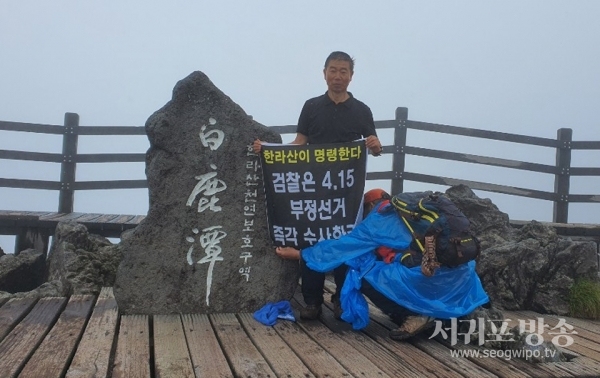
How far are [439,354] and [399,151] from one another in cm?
488

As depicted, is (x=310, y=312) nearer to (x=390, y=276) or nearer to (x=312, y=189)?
(x=390, y=276)

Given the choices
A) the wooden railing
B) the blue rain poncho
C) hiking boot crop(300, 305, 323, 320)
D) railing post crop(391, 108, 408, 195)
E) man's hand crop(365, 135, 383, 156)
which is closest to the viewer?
the blue rain poncho

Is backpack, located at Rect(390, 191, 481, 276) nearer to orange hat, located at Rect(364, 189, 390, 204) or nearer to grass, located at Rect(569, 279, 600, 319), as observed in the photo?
orange hat, located at Rect(364, 189, 390, 204)

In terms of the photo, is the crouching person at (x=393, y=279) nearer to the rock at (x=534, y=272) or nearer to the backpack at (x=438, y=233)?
the backpack at (x=438, y=233)

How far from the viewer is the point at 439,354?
309cm

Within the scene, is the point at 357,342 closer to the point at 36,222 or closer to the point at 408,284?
the point at 408,284

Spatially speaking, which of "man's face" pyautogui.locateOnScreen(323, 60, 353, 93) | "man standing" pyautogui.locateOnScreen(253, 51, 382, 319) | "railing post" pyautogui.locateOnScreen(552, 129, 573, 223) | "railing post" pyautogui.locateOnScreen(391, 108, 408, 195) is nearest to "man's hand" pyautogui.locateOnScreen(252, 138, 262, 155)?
"man standing" pyautogui.locateOnScreen(253, 51, 382, 319)

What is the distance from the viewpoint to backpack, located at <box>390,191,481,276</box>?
3.09 metres

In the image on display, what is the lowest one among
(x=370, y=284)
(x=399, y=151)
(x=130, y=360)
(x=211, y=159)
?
(x=130, y=360)

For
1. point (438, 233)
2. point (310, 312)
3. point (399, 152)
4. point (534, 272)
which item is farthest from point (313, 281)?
point (399, 152)

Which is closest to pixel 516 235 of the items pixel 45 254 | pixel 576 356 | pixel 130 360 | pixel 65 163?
pixel 576 356

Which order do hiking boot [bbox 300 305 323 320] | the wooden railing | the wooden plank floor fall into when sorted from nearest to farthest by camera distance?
1. the wooden plank floor
2. hiking boot [bbox 300 305 323 320]
3. the wooden railing

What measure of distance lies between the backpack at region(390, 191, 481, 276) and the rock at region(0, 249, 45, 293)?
3.97 m

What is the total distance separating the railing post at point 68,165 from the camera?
23.4 ft
